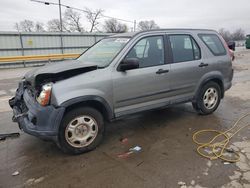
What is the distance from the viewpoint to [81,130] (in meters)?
3.54

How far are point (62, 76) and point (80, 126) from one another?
0.82 m

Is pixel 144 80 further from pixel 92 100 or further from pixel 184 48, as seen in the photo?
pixel 184 48

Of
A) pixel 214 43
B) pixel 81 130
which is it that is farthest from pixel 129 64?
pixel 214 43

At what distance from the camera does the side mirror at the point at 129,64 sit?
363 cm

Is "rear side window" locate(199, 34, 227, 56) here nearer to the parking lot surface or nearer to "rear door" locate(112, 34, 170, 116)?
"rear door" locate(112, 34, 170, 116)

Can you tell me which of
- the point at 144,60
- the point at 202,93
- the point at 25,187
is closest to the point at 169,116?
the point at 202,93

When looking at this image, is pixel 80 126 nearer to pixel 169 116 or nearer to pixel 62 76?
pixel 62 76

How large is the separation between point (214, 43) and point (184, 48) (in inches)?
42.3

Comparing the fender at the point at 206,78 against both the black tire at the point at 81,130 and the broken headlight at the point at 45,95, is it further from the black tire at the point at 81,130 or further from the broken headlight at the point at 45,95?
the broken headlight at the point at 45,95

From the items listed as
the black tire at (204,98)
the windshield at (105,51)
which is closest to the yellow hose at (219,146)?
the black tire at (204,98)

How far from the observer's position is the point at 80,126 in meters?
3.51

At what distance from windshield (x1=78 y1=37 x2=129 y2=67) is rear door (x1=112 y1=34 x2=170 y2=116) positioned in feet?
0.76

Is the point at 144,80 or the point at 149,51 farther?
the point at 149,51

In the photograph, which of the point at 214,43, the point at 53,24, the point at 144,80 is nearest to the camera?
the point at 144,80
